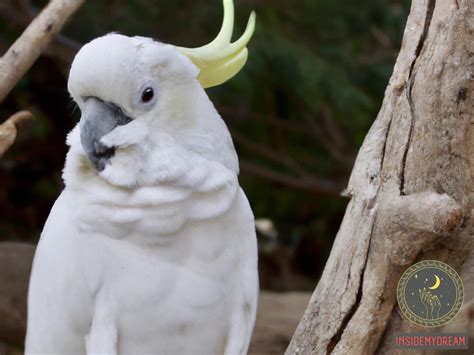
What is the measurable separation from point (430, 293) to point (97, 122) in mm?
710

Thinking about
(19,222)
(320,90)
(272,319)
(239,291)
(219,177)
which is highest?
(219,177)

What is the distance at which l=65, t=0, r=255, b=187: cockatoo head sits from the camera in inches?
49.3

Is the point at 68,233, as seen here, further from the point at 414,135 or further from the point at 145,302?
the point at 414,135

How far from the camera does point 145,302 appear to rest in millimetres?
1344

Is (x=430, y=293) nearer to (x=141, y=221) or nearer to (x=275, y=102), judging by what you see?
(x=141, y=221)

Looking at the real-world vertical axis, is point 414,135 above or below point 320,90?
above

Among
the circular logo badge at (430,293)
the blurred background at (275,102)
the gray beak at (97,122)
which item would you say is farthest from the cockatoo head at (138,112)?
the blurred background at (275,102)

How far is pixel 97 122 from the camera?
1.26 meters

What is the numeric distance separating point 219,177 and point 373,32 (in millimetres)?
2291

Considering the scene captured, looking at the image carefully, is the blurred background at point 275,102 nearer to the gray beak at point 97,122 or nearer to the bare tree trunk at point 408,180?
the bare tree trunk at point 408,180

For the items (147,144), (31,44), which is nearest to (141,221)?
(147,144)

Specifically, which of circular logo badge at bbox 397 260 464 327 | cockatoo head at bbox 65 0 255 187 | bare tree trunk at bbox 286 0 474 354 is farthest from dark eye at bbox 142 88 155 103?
circular logo badge at bbox 397 260 464 327

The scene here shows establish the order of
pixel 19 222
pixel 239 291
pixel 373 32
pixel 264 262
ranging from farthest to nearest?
pixel 264 262, pixel 19 222, pixel 373 32, pixel 239 291

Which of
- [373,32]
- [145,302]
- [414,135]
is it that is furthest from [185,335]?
[373,32]
